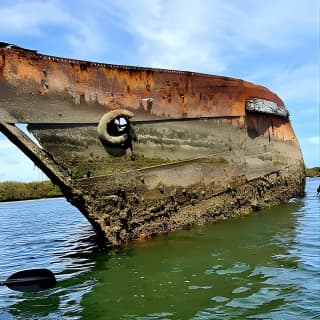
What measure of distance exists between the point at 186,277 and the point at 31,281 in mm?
1638

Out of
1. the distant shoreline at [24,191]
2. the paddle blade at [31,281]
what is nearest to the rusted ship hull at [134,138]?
the paddle blade at [31,281]

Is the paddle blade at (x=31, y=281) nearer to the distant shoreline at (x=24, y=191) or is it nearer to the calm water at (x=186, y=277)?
the calm water at (x=186, y=277)

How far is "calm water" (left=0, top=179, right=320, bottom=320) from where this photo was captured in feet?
11.9

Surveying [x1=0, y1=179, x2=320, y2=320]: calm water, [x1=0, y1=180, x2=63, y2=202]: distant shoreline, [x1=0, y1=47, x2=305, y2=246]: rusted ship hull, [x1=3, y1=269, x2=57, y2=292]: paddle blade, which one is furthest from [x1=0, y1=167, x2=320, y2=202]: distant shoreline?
[x1=3, y1=269, x2=57, y2=292]: paddle blade

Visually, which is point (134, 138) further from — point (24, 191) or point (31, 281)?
point (24, 191)

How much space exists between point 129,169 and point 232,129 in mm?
2763

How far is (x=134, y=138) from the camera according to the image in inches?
247

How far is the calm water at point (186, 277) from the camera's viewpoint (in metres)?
3.64

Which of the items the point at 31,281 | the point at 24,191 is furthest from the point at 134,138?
the point at 24,191

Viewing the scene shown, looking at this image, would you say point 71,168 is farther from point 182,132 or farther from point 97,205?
point 182,132

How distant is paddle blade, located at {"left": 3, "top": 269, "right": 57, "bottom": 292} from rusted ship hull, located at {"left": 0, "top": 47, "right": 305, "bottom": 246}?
1439 mm

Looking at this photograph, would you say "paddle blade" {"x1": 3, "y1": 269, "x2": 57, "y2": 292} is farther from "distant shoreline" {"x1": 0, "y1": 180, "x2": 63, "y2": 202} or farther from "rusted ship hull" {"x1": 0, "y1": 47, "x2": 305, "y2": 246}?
"distant shoreline" {"x1": 0, "y1": 180, "x2": 63, "y2": 202}

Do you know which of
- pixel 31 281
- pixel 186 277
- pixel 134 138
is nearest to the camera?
pixel 31 281

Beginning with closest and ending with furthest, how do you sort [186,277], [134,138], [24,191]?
[186,277] < [134,138] < [24,191]
